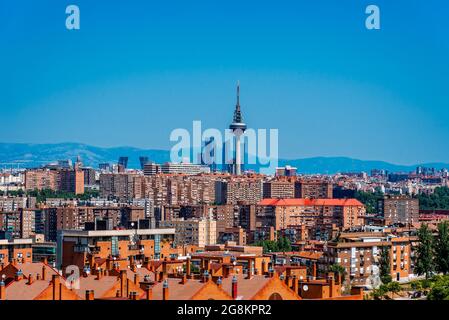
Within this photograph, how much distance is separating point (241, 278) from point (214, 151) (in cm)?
4292

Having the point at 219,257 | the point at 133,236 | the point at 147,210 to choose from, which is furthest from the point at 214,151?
the point at 219,257

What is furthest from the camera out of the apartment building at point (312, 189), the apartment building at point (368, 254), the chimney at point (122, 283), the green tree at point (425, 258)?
the apartment building at point (312, 189)

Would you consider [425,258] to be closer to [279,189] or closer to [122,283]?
[122,283]

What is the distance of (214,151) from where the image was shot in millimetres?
49562

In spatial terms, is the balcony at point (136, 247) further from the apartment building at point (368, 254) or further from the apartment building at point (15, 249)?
the apartment building at point (368, 254)

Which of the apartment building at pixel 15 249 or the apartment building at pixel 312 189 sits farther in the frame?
the apartment building at pixel 312 189

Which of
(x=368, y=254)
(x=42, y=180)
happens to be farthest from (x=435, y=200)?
(x=368, y=254)

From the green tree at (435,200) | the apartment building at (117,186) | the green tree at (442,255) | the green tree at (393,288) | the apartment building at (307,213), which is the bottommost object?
the green tree at (393,288)

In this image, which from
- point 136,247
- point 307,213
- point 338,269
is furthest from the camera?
point 307,213

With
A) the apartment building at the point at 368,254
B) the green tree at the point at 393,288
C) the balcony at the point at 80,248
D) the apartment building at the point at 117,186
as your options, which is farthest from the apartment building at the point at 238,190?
the green tree at the point at 393,288

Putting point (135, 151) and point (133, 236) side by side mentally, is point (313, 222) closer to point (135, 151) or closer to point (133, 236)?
point (133, 236)

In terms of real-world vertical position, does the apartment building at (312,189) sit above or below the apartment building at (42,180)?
below

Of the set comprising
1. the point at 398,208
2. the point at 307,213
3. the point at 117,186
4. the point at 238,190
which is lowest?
the point at 307,213

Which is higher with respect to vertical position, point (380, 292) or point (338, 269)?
point (338, 269)
